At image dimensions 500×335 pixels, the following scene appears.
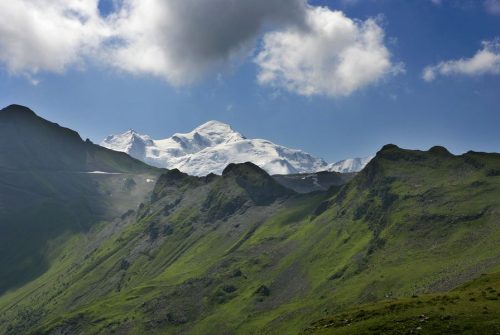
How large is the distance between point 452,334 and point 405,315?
9.75 m

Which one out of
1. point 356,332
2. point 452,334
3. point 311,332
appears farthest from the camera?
point 311,332

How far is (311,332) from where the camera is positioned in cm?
8325

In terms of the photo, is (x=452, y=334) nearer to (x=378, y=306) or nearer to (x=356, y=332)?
(x=356, y=332)

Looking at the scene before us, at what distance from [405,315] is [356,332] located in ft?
26.6

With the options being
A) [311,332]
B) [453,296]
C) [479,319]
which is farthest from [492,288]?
[311,332]

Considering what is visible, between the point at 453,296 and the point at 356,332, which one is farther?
the point at 453,296

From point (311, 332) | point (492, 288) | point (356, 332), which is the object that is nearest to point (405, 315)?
point (356, 332)

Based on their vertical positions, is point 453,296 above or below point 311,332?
above

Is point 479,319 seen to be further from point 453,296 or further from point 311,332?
point 311,332

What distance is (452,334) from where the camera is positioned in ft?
224

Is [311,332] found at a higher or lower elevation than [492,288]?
lower

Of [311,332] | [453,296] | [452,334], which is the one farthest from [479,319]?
[311,332]

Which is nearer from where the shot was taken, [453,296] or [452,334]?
[452,334]

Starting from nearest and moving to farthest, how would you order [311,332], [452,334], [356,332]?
[452,334] < [356,332] < [311,332]
